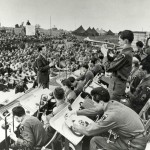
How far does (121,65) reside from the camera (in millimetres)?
3541

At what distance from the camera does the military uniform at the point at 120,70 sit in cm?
354

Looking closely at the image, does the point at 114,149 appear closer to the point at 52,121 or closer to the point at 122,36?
the point at 52,121

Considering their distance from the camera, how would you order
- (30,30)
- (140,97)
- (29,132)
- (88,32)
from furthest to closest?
(88,32), (30,30), (140,97), (29,132)

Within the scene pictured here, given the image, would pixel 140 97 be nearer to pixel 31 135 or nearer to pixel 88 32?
pixel 31 135

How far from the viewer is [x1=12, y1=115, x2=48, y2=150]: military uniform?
123 inches

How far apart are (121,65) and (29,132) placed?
156 centimetres

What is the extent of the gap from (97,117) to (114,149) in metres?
0.55

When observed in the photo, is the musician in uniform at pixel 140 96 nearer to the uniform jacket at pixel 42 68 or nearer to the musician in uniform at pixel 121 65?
the musician in uniform at pixel 121 65

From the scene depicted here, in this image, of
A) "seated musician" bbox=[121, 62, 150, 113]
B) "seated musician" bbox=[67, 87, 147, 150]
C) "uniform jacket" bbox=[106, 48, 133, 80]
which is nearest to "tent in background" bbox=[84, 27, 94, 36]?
"seated musician" bbox=[121, 62, 150, 113]

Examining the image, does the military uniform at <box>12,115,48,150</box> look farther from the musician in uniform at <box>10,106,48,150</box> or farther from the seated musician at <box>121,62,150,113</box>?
the seated musician at <box>121,62,150,113</box>

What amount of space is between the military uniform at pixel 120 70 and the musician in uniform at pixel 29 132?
4.09 feet

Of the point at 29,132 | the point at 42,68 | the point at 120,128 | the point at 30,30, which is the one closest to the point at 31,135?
the point at 29,132

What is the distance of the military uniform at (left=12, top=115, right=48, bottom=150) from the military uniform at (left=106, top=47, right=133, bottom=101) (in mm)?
1243

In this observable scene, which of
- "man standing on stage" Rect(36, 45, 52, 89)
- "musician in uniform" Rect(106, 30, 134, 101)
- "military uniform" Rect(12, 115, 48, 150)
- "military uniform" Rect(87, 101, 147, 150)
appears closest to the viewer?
"military uniform" Rect(87, 101, 147, 150)
